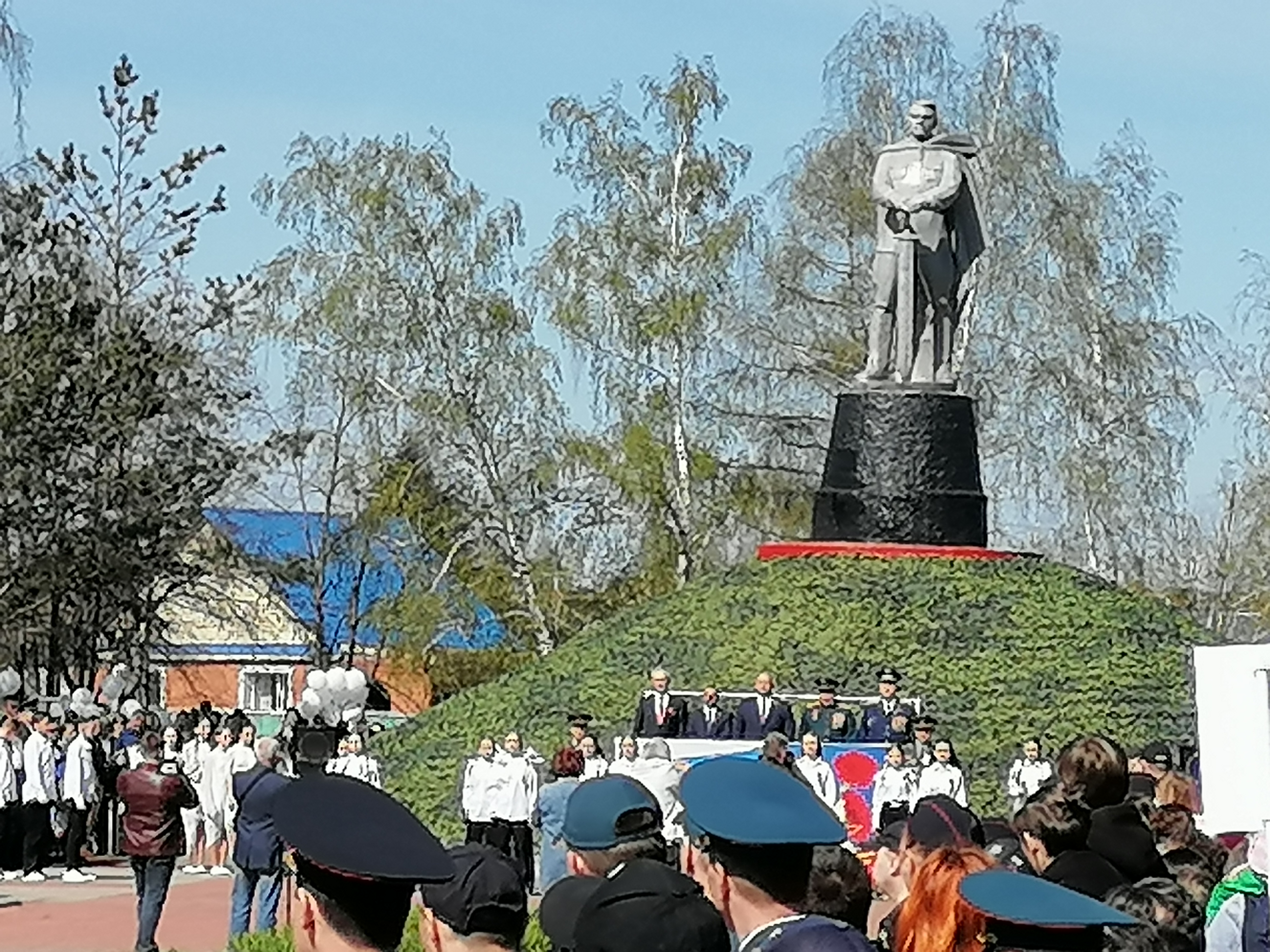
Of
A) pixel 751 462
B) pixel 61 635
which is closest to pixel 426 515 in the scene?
pixel 751 462

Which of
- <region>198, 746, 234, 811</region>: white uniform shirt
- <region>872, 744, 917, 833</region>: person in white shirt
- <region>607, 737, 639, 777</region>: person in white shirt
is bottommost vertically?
<region>198, 746, 234, 811</region>: white uniform shirt

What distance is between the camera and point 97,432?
3184 cm

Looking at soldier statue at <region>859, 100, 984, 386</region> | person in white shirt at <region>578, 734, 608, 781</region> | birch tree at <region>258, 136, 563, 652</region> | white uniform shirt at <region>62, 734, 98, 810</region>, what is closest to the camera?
person in white shirt at <region>578, 734, 608, 781</region>

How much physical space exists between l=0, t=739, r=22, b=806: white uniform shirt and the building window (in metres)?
34.0

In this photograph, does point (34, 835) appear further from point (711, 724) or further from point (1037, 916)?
point (1037, 916)

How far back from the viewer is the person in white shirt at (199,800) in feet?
78.9

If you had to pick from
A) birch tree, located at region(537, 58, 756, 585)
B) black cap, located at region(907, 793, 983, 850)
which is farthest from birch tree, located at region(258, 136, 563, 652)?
black cap, located at region(907, 793, 983, 850)

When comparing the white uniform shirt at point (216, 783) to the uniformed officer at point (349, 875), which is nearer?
Result: the uniformed officer at point (349, 875)

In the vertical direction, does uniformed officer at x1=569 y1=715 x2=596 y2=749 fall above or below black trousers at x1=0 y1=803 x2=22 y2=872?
above

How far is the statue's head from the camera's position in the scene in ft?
88.0

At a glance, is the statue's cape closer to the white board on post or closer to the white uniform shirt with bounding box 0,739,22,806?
the white uniform shirt with bounding box 0,739,22,806

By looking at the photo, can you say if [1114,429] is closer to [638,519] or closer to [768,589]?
[638,519]

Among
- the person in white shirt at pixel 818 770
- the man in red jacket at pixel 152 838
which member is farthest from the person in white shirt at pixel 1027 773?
the man in red jacket at pixel 152 838

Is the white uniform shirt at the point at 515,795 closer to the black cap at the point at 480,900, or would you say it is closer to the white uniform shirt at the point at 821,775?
the white uniform shirt at the point at 821,775
